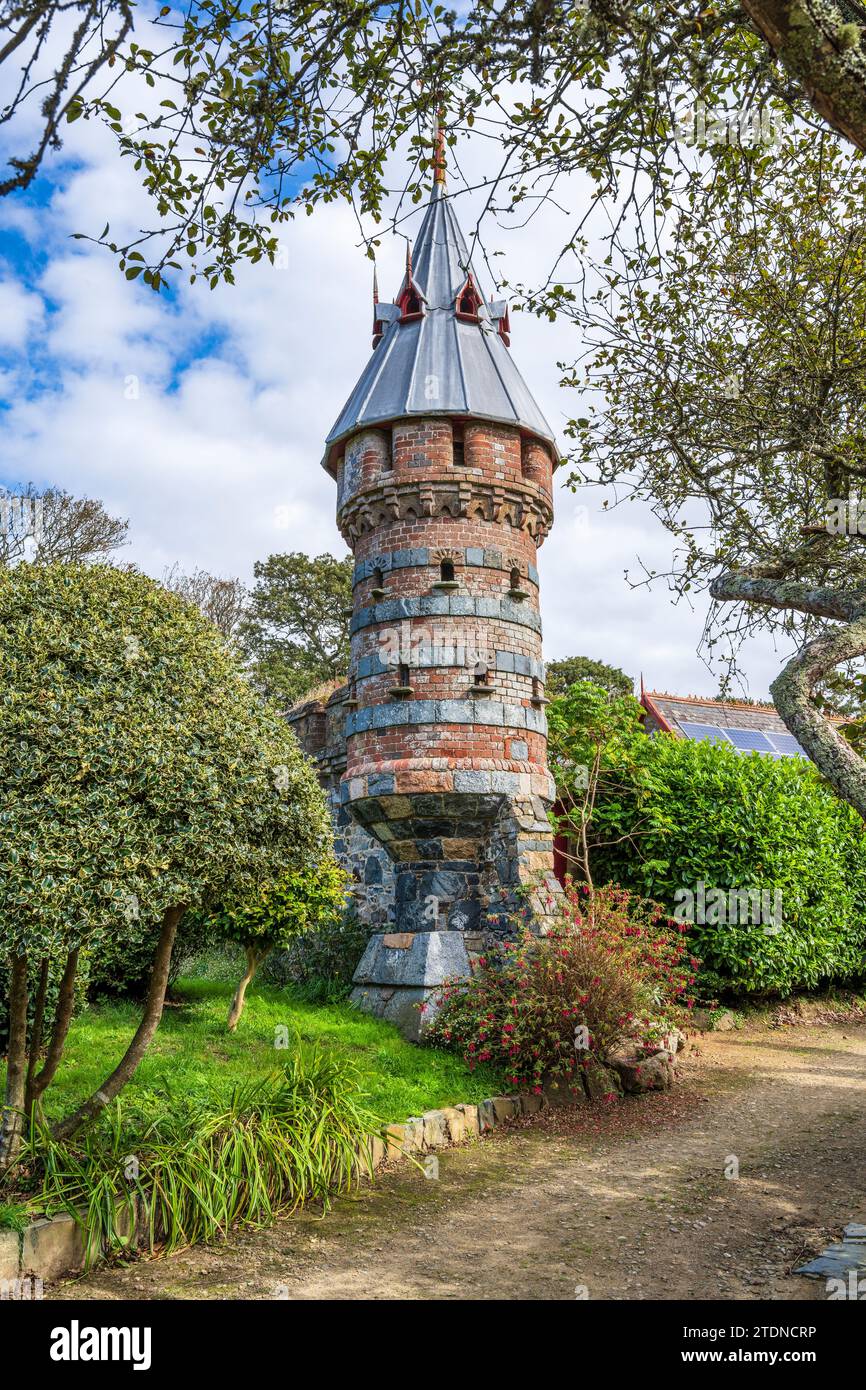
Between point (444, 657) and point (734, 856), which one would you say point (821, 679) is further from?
point (734, 856)

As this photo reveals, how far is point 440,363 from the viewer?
38.9ft

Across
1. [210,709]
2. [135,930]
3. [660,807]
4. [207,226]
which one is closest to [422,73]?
[207,226]

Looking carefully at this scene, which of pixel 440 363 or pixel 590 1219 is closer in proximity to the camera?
pixel 590 1219

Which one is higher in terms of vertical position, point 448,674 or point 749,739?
point 749,739

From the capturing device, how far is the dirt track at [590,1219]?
5.04 meters

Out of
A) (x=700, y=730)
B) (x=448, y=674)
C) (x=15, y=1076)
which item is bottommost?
(x=15, y=1076)

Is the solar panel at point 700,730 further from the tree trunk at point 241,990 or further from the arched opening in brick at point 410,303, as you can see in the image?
the tree trunk at point 241,990

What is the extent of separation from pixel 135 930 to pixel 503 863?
5819 millimetres

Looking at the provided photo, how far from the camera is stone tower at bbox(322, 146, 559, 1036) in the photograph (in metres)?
10.6

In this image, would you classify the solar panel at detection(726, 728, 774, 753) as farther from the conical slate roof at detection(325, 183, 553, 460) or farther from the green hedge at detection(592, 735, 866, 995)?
the conical slate roof at detection(325, 183, 553, 460)

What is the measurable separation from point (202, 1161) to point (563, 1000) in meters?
4.10

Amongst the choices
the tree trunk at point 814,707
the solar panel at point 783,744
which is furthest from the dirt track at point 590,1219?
the solar panel at point 783,744

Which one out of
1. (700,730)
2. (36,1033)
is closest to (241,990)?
(36,1033)
